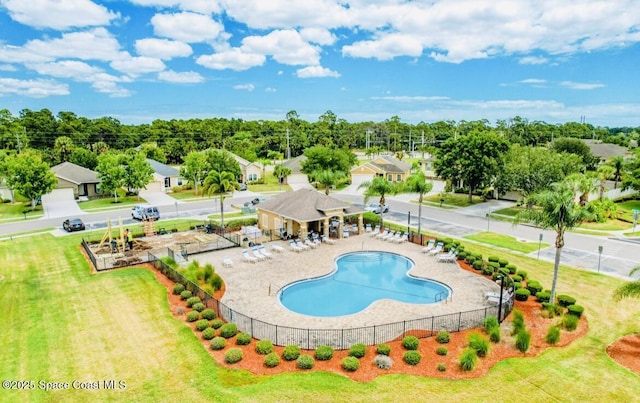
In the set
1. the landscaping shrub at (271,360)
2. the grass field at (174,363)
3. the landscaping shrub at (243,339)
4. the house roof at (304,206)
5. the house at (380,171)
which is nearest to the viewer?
the grass field at (174,363)

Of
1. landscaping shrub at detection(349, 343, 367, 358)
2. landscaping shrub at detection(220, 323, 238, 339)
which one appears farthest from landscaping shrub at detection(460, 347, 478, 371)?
landscaping shrub at detection(220, 323, 238, 339)

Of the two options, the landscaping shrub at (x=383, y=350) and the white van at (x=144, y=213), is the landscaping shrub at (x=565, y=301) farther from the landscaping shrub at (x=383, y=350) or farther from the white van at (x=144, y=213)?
the white van at (x=144, y=213)

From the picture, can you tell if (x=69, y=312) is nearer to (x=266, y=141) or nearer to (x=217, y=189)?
(x=217, y=189)

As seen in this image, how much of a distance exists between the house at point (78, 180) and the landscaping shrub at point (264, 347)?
165ft

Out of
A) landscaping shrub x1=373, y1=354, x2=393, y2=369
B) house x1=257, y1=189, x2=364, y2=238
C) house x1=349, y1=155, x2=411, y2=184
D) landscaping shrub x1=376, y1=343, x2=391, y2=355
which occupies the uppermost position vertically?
house x1=349, y1=155, x2=411, y2=184

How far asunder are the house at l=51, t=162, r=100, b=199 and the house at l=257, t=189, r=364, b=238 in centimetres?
3372

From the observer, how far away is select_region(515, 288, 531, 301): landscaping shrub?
22.5 meters

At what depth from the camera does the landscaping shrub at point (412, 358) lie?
53.6ft

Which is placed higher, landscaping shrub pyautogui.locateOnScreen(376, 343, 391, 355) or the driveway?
the driveway

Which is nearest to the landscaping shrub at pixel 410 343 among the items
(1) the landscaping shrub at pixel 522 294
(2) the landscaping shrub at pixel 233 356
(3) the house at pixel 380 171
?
(2) the landscaping shrub at pixel 233 356

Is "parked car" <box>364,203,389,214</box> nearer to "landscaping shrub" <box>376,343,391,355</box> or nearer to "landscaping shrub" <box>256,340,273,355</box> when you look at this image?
"landscaping shrub" <box>376,343,391,355</box>

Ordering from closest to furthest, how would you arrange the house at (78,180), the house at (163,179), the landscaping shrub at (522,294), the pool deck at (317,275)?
the pool deck at (317,275) < the landscaping shrub at (522,294) < the house at (78,180) < the house at (163,179)

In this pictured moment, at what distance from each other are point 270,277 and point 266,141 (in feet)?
294

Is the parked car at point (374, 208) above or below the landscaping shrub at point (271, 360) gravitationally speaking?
above
